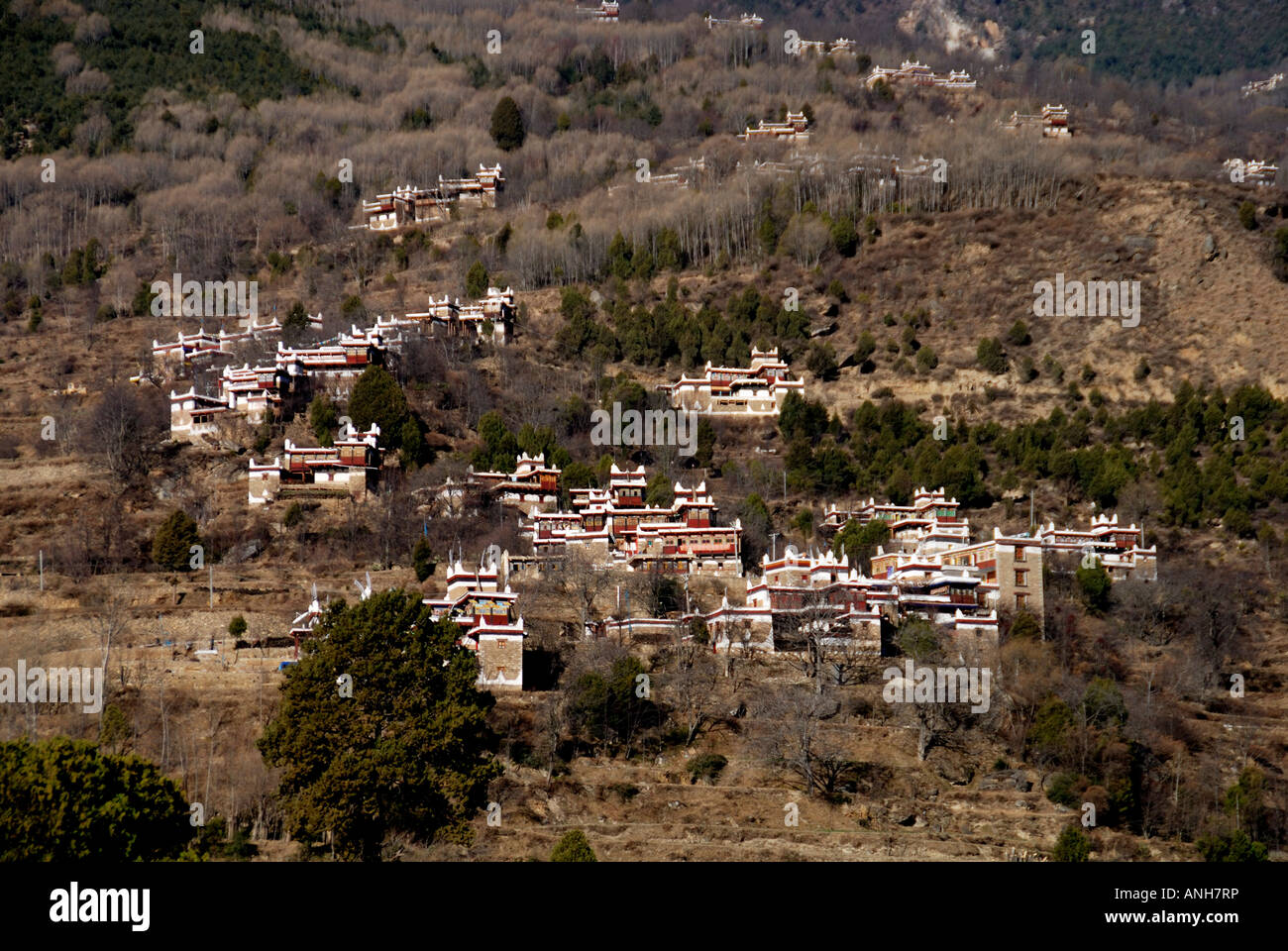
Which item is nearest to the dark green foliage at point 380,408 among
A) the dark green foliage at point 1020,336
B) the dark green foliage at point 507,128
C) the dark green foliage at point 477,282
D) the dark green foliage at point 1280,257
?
the dark green foliage at point 477,282

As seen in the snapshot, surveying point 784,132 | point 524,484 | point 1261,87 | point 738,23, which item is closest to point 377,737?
point 524,484

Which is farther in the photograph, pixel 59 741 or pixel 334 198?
pixel 334 198

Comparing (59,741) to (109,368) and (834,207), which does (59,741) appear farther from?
(834,207)

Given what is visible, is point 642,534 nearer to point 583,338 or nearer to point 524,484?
point 524,484

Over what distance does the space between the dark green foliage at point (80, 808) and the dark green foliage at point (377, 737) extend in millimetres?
8160

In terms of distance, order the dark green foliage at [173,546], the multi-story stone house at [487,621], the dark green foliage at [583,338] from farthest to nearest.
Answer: the dark green foliage at [583,338] < the dark green foliage at [173,546] < the multi-story stone house at [487,621]

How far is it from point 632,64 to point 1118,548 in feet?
363

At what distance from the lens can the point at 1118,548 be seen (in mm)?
69062

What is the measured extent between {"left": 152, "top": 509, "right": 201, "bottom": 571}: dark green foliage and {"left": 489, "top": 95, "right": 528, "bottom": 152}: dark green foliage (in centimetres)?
8573

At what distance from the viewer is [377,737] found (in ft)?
134

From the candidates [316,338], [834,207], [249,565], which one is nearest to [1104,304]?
[834,207]

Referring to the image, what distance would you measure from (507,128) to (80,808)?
397ft

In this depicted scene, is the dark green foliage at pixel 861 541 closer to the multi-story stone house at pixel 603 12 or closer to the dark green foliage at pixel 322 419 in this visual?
the dark green foliage at pixel 322 419

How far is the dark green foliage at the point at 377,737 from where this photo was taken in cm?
3928
